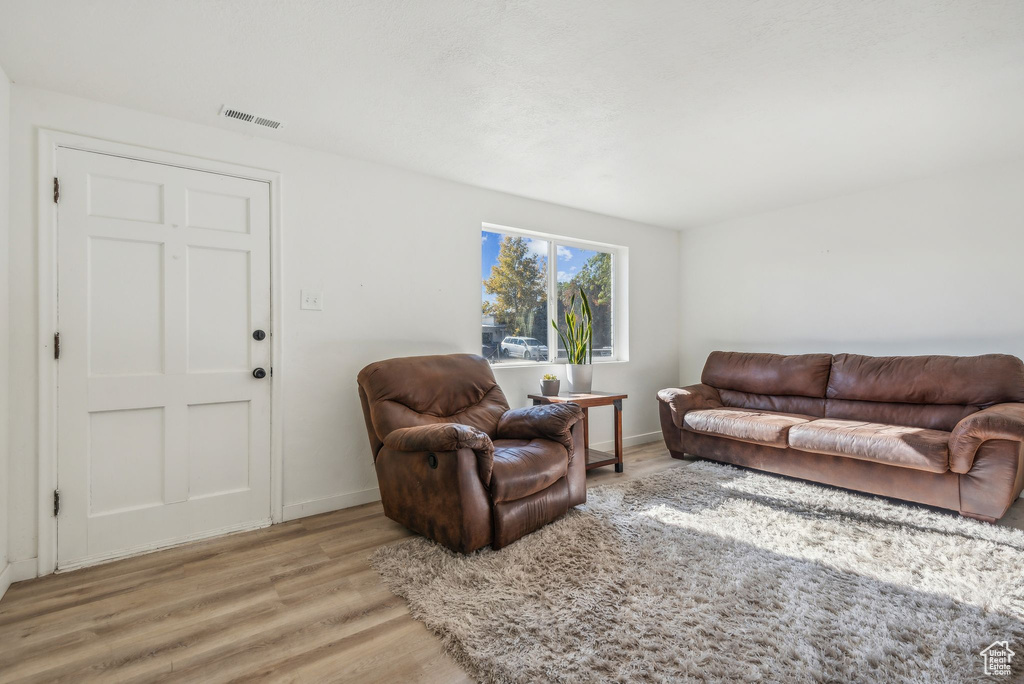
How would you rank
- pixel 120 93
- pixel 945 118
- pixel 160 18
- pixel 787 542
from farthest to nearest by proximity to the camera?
pixel 945 118 < pixel 787 542 < pixel 120 93 < pixel 160 18

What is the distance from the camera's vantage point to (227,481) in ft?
8.59

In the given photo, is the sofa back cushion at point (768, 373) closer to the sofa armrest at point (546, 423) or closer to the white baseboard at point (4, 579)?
the sofa armrest at point (546, 423)

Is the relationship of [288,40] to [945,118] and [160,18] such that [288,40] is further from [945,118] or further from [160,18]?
[945,118]

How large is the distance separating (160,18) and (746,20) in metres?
2.18

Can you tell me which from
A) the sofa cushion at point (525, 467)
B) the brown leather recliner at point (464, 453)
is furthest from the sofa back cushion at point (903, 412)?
the sofa cushion at point (525, 467)

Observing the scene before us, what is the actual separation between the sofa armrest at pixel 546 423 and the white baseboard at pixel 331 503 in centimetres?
102

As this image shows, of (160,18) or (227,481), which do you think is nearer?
(160,18)

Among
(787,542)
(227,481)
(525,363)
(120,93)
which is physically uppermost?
(120,93)

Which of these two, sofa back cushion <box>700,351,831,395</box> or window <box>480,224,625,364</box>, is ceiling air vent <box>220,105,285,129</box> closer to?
window <box>480,224,625,364</box>

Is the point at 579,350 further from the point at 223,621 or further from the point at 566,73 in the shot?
the point at 223,621

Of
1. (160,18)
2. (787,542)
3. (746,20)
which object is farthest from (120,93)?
(787,542)

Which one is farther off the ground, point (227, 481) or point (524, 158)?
point (524, 158)

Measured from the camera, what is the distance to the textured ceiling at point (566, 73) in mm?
1727

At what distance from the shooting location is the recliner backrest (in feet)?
8.74
